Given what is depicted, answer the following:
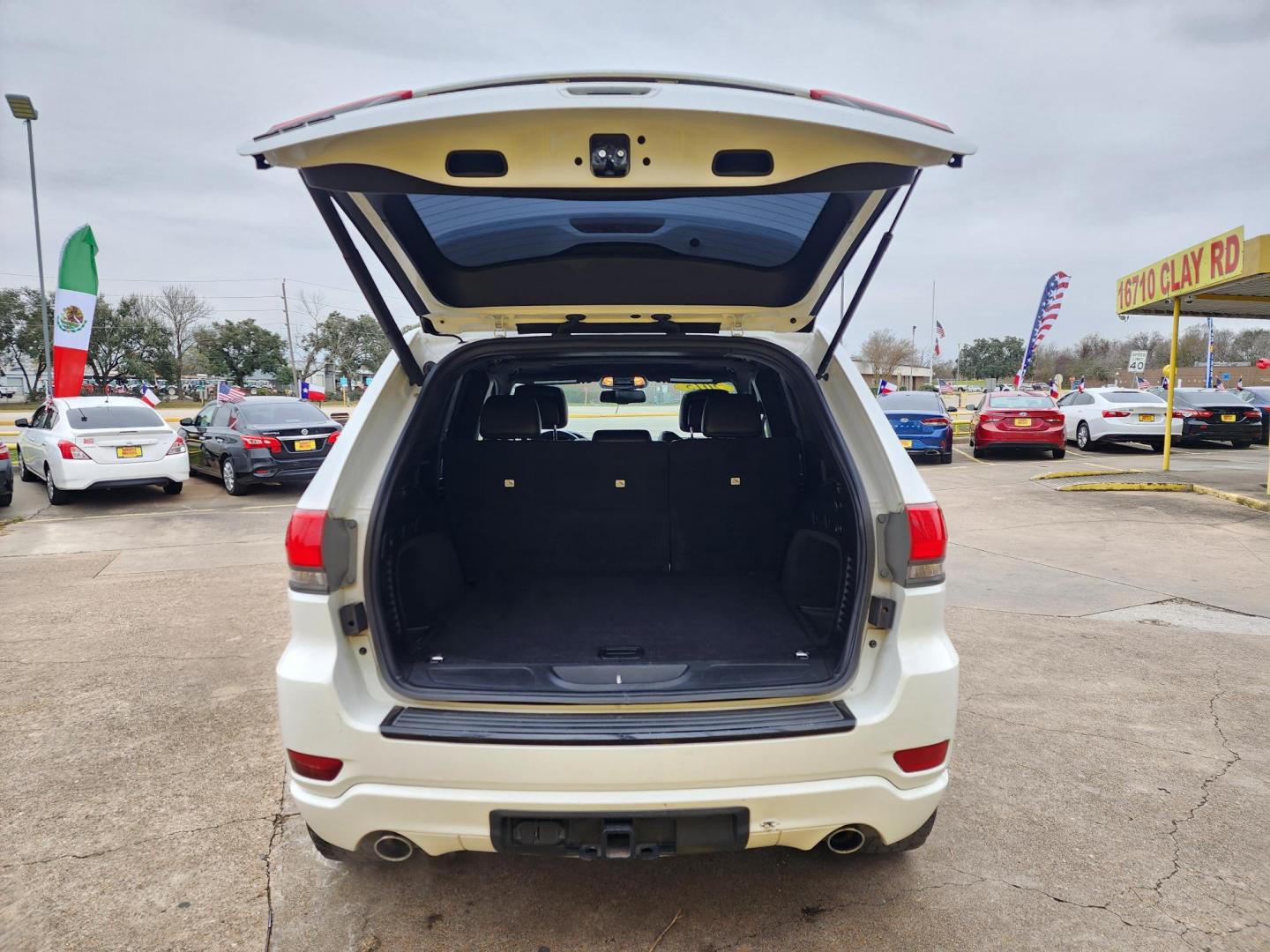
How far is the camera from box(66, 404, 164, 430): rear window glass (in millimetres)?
9898

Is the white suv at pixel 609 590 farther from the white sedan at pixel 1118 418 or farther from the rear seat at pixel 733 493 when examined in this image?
the white sedan at pixel 1118 418

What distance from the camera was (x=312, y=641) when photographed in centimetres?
193

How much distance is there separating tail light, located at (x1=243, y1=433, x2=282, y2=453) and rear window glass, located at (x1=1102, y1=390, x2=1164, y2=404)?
50.6ft

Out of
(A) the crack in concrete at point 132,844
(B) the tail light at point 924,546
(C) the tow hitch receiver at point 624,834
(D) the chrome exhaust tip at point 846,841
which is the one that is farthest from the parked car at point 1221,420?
(A) the crack in concrete at point 132,844

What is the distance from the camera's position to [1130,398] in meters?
15.3

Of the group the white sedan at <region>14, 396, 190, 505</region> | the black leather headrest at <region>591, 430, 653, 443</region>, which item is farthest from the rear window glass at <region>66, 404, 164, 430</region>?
the black leather headrest at <region>591, 430, 653, 443</region>

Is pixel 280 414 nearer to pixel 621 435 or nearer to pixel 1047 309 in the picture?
pixel 621 435

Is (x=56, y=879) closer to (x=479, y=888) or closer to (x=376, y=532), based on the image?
(x=479, y=888)

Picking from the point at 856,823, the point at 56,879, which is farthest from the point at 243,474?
the point at 856,823

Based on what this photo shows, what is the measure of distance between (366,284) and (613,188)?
84cm

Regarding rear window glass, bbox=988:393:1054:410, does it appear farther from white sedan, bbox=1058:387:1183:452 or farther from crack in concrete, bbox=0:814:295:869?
crack in concrete, bbox=0:814:295:869

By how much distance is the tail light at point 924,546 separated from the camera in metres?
1.99

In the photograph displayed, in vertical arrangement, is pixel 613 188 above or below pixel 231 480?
above

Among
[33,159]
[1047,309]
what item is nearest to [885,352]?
[1047,309]
